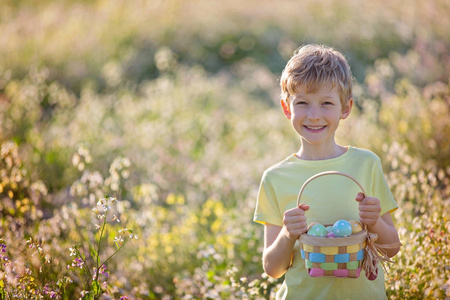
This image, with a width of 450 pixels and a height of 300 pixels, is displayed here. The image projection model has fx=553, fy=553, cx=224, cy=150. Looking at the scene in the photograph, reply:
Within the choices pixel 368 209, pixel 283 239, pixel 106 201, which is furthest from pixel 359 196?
pixel 106 201

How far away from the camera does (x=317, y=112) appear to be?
2.19 m

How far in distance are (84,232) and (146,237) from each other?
35.7 inches

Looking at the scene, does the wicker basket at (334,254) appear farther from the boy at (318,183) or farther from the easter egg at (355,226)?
the boy at (318,183)

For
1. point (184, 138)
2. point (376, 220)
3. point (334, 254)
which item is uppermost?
point (184, 138)

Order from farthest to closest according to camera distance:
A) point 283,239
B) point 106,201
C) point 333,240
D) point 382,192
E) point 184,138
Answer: point 184,138 → point 106,201 → point 382,192 → point 283,239 → point 333,240

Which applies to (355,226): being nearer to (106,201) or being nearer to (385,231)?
(385,231)

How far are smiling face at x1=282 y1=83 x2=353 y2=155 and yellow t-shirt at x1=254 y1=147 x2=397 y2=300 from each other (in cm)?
11

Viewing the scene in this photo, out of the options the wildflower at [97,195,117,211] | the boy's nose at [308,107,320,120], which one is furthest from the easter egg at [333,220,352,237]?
the wildflower at [97,195,117,211]

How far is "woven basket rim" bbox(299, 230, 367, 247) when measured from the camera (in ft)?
6.30

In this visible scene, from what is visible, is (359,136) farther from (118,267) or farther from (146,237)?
(118,267)

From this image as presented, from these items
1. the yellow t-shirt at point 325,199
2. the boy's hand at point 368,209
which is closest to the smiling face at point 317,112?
the yellow t-shirt at point 325,199

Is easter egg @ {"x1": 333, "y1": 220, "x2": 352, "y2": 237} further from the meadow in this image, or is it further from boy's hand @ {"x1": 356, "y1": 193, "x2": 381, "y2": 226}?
the meadow

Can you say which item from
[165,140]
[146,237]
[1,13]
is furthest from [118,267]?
[1,13]

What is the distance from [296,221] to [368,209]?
10.3 inches
